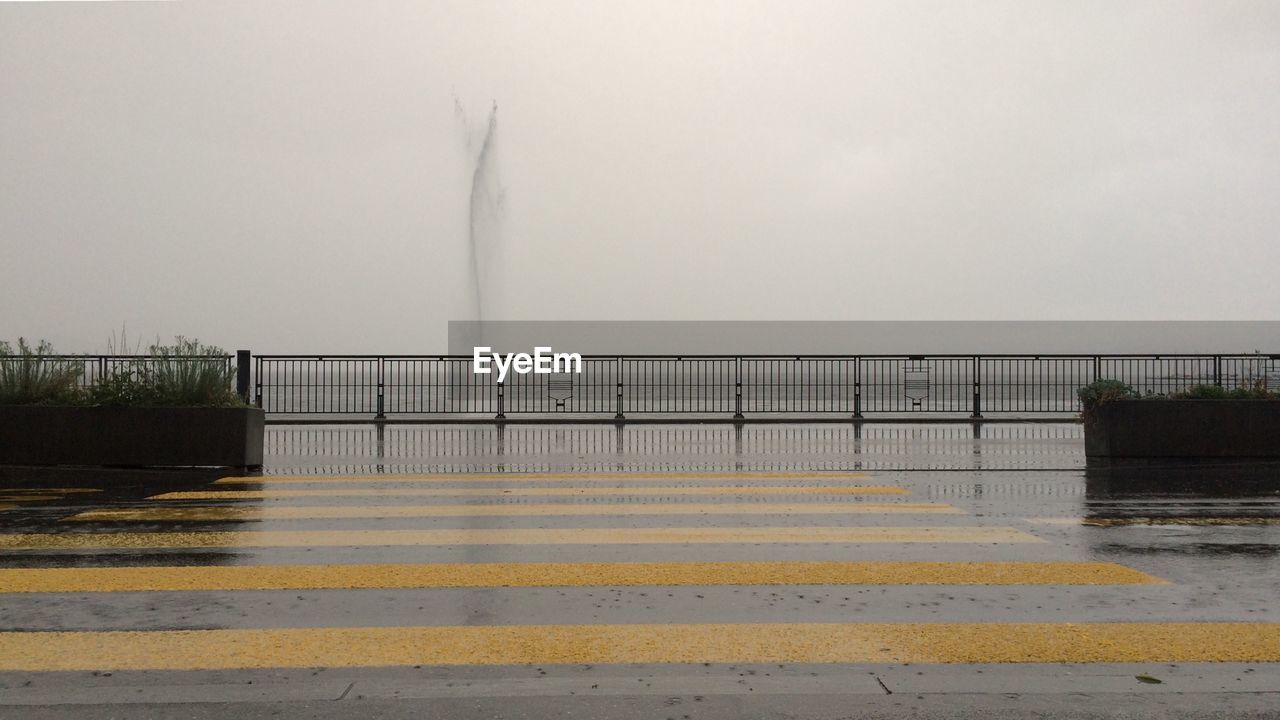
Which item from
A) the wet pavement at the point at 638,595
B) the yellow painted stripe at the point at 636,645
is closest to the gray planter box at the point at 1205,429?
the wet pavement at the point at 638,595

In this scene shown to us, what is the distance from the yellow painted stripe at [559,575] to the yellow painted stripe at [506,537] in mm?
855

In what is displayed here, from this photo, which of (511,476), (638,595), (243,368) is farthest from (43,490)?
(243,368)

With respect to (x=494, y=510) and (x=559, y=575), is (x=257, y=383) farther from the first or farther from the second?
(x=559, y=575)

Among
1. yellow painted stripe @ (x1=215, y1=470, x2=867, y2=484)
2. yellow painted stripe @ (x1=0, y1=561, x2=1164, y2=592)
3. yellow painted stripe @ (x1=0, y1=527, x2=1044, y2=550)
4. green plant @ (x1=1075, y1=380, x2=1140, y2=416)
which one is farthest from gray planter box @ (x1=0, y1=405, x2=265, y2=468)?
green plant @ (x1=1075, y1=380, x2=1140, y2=416)

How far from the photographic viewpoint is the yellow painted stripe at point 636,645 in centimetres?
495

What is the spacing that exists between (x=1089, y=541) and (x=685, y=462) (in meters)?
6.60

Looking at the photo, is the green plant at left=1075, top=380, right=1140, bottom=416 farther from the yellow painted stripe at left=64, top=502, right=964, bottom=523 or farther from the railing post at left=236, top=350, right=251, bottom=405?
the railing post at left=236, top=350, right=251, bottom=405

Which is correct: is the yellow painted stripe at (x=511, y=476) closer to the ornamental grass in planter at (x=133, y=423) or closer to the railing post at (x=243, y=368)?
the ornamental grass in planter at (x=133, y=423)

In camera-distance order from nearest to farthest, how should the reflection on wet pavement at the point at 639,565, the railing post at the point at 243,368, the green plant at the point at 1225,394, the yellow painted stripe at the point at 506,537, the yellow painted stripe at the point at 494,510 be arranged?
the reflection on wet pavement at the point at 639,565 < the yellow painted stripe at the point at 506,537 < the yellow painted stripe at the point at 494,510 < the green plant at the point at 1225,394 < the railing post at the point at 243,368

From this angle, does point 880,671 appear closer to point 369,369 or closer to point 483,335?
point 369,369

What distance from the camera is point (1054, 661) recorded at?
4.92 metres

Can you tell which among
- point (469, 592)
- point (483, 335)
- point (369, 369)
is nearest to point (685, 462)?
point (469, 592)

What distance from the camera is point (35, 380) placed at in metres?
13.4

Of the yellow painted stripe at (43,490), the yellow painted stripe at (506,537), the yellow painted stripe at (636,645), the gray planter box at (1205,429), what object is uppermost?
the gray planter box at (1205,429)
